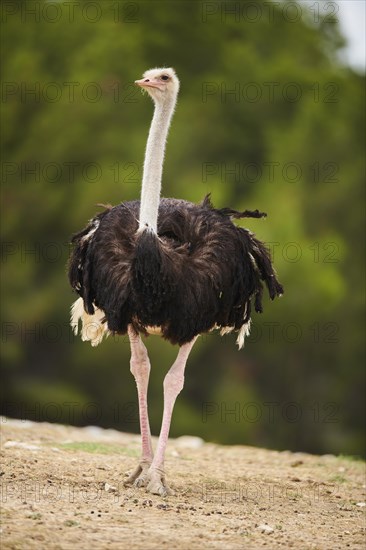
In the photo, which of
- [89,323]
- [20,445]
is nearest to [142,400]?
[89,323]

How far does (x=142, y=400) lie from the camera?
9.16 meters

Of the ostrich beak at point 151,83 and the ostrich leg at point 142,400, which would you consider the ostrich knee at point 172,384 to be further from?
the ostrich beak at point 151,83

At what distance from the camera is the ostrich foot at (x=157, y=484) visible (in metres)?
8.49

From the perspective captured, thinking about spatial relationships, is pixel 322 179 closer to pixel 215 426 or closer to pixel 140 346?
pixel 215 426

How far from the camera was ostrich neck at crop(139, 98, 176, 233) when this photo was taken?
869cm

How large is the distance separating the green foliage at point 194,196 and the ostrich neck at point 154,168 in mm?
14602

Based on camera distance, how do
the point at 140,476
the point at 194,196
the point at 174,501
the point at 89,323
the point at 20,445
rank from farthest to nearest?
the point at 194,196 → the point at 20,445 → the point at 89,323 → the point at 140,476 → the point at 174,501

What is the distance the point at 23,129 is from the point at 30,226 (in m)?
2.00

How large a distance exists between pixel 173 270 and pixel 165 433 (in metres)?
1.10

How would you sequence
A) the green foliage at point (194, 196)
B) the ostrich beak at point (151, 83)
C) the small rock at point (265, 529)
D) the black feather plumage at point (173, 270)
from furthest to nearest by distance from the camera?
the green foliage at point (194, 196) → the ostrich beak at point (151, 83) → the black feather plumage at point (173, 270) → the small rock at point (265, 529)

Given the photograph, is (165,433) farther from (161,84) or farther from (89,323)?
(161,84)

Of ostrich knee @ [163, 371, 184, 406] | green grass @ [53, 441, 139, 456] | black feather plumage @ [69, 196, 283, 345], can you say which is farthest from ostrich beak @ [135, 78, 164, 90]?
green grass @ [53, 441, 139, 456]

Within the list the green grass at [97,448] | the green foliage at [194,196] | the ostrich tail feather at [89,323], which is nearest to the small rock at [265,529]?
the ostrich tail feather at [89,323]

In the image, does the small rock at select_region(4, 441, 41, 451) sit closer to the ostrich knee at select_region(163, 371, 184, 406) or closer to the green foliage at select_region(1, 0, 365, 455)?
the ostrich knee at select_region(163, 371, 184, 406)
